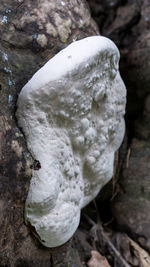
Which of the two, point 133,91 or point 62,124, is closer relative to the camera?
point 62,124

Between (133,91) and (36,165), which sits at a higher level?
(36,165)

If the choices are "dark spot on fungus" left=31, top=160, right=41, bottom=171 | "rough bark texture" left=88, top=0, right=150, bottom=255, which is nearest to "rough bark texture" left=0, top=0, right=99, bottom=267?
"dark spot on fungus" left=31, top=160, right=41, bottom=171

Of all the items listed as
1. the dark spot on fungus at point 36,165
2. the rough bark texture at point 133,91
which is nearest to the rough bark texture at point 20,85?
the dark spot on fungus at point 36,165

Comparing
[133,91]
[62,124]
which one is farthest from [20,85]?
[133,91]

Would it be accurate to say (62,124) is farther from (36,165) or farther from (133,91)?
(133,91)

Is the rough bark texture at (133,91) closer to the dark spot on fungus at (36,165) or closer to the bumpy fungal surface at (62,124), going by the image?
the bumpy fungal surface at (62,124)

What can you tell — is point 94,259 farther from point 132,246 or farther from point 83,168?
point 83,168

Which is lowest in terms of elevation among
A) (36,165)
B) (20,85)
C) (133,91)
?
(133,91)

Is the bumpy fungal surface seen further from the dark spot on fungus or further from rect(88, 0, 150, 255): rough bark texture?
rect(88, 0, 150, 255): rough bark texture
